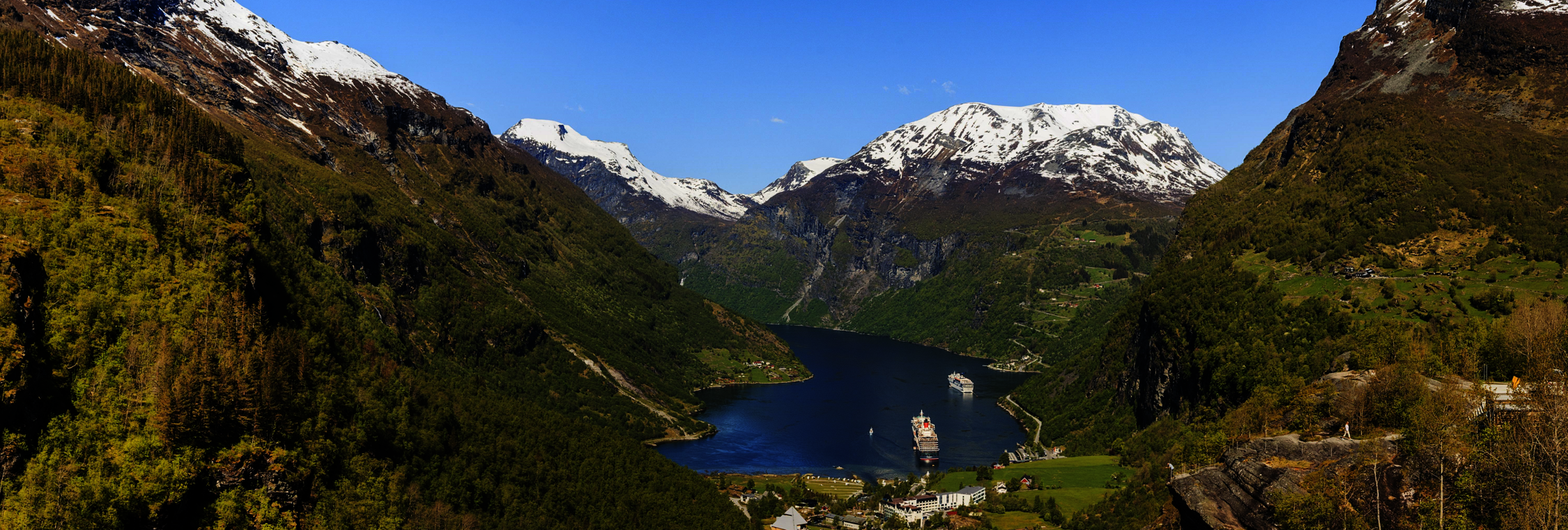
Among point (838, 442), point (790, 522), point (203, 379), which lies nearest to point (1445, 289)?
point (790, 522)

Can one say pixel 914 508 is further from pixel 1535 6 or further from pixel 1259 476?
pixel 1535 6

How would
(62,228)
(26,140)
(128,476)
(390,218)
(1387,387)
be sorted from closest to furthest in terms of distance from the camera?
1. (1387,387)
2. (128,476)
3. (62,228)
4. (26,140)
5. (390,218)

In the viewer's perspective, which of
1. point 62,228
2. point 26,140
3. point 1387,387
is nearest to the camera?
point 1387,387

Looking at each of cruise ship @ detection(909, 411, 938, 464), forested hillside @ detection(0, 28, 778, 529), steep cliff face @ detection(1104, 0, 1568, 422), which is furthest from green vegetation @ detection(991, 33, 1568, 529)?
forested hillside @ detection(0, 28, 778, 529)

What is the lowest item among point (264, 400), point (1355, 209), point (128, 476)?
point (128, 476)

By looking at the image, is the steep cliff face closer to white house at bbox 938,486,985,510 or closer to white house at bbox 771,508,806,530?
white house at bbox 938,486,985,510

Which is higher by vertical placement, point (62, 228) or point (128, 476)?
point (62, 228)

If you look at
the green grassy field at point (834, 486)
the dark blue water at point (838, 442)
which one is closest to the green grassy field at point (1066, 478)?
the green grassy field at point (834, 486)

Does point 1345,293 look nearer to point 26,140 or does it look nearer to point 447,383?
point 447,383

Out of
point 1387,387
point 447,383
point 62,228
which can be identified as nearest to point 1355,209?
point 1387,387
